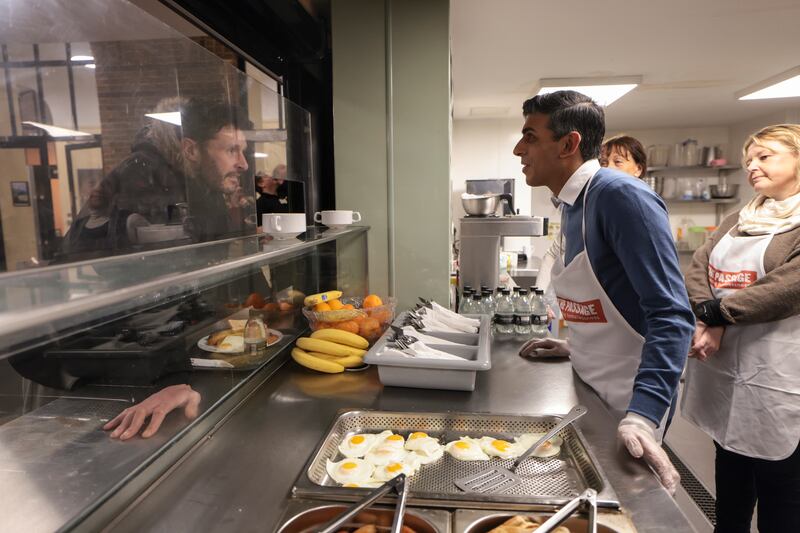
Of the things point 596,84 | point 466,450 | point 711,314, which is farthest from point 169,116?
point 596,84

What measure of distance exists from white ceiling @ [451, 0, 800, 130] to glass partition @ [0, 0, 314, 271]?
181 centimetres

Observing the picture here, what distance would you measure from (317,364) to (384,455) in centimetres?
58

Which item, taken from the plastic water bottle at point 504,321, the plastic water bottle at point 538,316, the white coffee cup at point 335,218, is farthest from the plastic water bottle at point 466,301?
the white coffee cup at point 335,218

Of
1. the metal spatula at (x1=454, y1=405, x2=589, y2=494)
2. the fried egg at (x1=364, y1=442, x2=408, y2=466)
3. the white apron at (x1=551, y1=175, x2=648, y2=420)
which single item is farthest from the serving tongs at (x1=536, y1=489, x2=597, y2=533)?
the white apron at (x1=551, y1=175, x2=648, y2=420)

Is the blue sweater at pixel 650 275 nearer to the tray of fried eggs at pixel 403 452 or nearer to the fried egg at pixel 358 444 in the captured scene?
the tray of fried eggs at pixel 403 452

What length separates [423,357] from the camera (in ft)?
4.84

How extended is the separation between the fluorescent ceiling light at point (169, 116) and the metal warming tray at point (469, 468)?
2.83 feet

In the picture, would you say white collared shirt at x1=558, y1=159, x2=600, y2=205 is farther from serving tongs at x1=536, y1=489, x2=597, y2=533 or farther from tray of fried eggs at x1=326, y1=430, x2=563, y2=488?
serving tongs at x1=536, y1=489, x2=597, y2=533

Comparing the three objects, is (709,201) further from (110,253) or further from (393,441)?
(110,253)

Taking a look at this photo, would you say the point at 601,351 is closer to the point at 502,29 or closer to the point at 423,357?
the point at 423,357

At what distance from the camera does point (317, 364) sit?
1633mm

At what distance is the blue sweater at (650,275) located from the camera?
3.94ft

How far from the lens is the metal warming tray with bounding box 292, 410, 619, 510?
0.92m

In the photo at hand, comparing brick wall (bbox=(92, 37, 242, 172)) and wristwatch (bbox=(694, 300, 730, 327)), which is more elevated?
brick wall (bbox=(92, 37, 242, 172))
